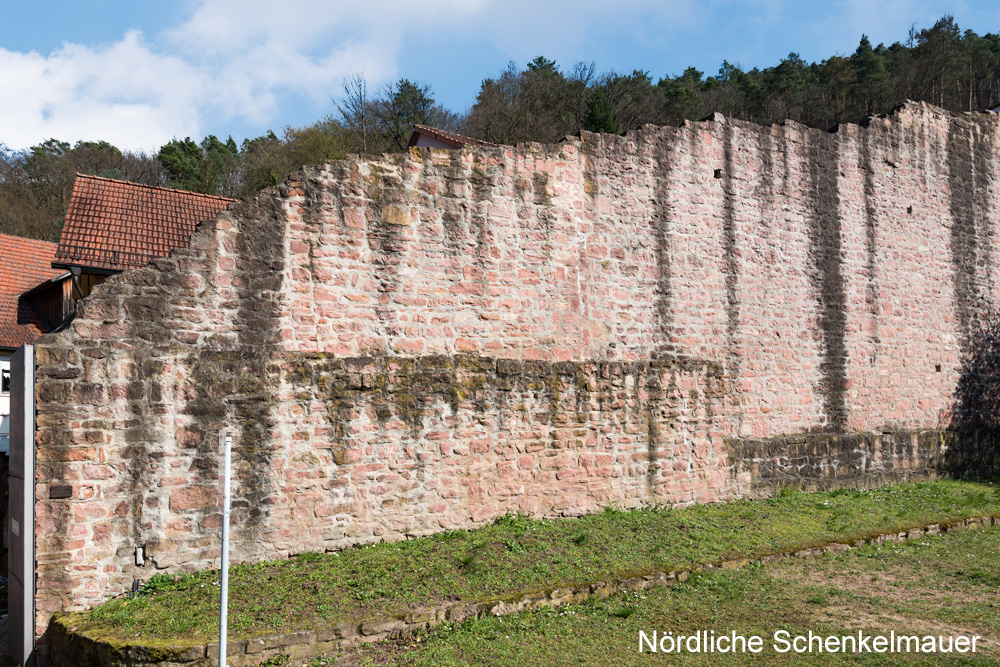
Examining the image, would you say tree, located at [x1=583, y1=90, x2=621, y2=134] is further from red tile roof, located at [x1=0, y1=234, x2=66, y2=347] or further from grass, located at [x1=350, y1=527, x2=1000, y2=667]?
grass, located at [x1=350, y1=527, x2=1000, y2=667]

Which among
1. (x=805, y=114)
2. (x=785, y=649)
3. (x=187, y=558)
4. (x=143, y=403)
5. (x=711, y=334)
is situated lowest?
(x=785, y=649)

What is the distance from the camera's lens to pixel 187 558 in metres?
6.25

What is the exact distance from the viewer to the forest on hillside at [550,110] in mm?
29438

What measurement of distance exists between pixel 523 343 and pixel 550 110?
25.5 meters

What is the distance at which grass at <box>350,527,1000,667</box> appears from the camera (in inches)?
205

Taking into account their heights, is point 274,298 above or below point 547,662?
above

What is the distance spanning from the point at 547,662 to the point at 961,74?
34.3 meters

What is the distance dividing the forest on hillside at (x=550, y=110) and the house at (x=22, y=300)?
9.04 metres

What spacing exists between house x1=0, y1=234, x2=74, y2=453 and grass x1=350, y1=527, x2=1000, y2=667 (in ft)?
52.3

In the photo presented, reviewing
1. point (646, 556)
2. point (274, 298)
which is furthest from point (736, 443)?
point (274, 298)

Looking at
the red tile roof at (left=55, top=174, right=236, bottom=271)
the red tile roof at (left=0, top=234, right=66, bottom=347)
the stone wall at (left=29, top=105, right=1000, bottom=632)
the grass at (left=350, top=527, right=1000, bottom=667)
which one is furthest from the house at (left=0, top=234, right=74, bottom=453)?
the grass at (left=350, top=527, right=1000, bottom=667)

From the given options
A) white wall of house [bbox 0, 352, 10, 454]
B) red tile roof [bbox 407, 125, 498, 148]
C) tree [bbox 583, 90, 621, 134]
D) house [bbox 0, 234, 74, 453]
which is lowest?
white wall of house [bbox 0, 352, 10, 454]

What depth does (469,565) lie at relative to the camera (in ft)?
21.5

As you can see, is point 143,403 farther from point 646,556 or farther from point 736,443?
point 736,443
